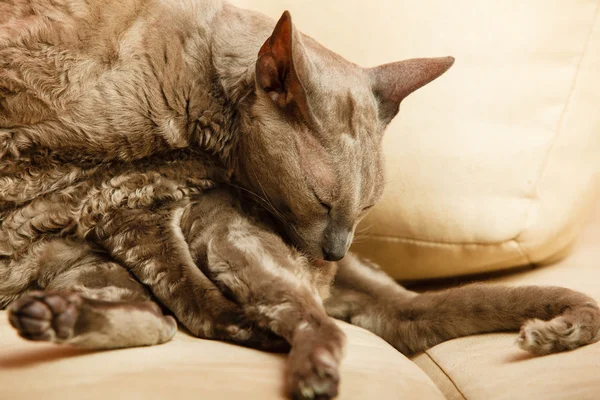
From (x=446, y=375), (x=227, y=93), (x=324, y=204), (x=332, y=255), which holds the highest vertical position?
(x=227, y=93)

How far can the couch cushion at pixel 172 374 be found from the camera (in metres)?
0.92

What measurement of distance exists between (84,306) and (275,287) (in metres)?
0.32

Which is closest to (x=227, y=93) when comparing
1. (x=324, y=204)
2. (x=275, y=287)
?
(x=324, y=204)

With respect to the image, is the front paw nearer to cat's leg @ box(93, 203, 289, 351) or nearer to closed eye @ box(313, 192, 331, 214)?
cat's leg @ box(93, 203, 289, 351)

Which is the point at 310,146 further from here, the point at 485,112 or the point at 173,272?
the point at 485,112

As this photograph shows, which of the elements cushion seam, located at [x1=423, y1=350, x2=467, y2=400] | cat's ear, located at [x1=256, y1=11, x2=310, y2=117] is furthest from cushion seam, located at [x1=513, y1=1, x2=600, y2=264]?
cat's ear, located at [x1=256, y1=11, x2=310, y2=117]

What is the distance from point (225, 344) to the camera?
45.6 inches

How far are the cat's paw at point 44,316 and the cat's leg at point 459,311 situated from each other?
2.24 feet

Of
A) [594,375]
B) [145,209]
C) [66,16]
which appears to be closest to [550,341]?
[594,375]

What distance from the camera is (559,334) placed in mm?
1198

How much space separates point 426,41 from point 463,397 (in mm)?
844

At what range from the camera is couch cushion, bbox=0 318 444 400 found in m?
0.92

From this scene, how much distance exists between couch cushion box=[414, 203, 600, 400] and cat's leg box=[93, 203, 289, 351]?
0.33 meters

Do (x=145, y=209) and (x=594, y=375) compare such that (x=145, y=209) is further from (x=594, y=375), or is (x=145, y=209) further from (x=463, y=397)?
(x=594, y=375)
